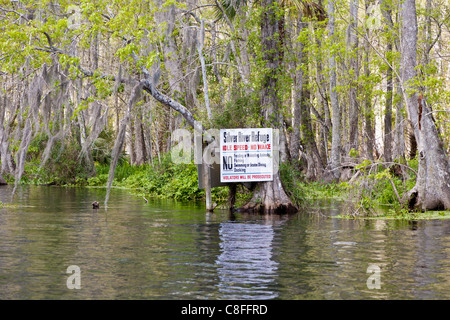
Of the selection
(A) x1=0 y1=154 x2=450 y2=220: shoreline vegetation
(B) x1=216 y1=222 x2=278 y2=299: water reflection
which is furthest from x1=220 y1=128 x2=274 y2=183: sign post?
(B) x1=216 y1=222 x2=278 y2=299: water reflection

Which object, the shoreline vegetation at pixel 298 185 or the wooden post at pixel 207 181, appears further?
the wooden post at pixel 207 181

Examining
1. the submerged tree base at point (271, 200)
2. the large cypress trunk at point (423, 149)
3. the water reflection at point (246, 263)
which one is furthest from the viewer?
the submerged tree base at point (271, 200)

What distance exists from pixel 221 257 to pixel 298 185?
402 inches

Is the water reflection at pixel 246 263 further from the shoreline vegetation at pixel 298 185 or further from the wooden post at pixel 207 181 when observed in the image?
the wooden post at pixel 207 181

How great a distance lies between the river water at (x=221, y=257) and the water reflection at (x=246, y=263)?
0.02 meters

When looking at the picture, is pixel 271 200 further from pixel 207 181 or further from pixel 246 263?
pixel 246 263

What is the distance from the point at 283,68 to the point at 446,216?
6746 mm

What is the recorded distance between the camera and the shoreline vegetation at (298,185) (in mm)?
18891

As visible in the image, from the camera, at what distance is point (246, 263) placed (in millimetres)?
11031

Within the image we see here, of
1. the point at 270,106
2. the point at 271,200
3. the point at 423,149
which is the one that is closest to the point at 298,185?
the point at 271,200

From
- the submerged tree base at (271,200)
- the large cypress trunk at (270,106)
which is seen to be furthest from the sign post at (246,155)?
the large cypress trunk at (270,106)

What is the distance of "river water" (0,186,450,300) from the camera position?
8797 millimetres
